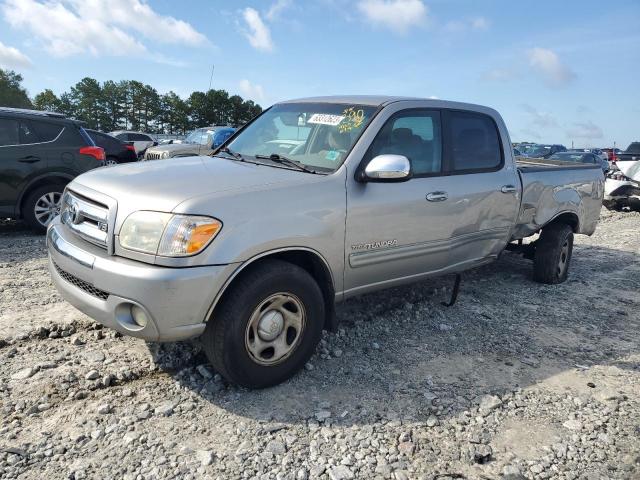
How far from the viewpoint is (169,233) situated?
8.86 feet

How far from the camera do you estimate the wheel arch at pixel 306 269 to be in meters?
2.86

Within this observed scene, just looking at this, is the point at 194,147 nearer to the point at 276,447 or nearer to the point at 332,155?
the point at 332,155

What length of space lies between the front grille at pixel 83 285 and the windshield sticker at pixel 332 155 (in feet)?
5.58

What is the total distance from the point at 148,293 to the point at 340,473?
52.7 inches

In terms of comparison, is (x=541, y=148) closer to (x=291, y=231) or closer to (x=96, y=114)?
(x=291, y=231)

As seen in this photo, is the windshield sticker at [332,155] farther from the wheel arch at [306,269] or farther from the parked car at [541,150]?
the parked car at [541,150]

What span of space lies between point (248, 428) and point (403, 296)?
257 centimetres

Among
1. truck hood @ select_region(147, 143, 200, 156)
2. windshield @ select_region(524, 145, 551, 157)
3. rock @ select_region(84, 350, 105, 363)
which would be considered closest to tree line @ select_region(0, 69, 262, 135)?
windshield @ select_region(524, 145, 551, 157)

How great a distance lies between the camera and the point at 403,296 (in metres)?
5.01

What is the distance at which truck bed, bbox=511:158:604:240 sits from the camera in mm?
5039

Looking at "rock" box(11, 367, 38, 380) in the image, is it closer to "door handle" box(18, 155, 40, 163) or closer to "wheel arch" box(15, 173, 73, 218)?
"wheel arch" box(15, 173, 73, 218)

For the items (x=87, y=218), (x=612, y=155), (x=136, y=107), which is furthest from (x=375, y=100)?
(x=136, y=107)

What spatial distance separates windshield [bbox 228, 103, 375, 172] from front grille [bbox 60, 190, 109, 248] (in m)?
1.29

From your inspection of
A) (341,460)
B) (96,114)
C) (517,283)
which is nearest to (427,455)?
(341,460)
